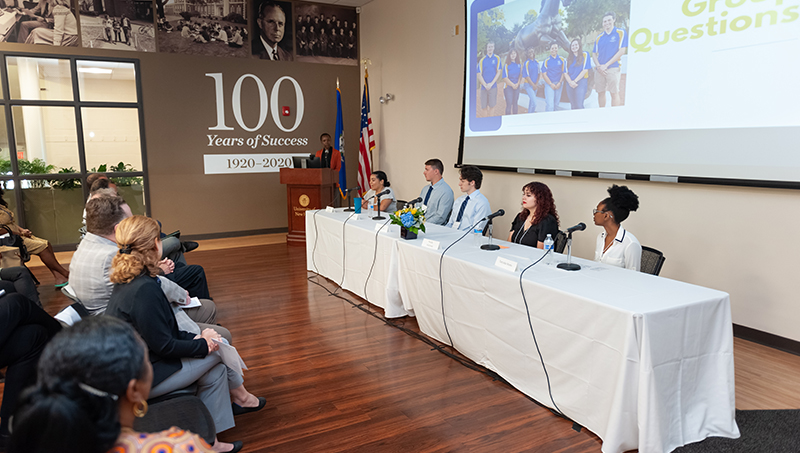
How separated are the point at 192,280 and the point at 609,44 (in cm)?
414

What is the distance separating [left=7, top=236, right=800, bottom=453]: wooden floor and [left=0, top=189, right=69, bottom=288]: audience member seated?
956mm

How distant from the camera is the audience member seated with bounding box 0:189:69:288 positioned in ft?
15.7

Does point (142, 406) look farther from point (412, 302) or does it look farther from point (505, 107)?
point (505, 107)

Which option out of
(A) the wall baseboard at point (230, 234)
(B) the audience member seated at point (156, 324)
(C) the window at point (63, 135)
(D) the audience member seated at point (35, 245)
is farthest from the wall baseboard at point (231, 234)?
(B) the audience member seated at point (156, 324)

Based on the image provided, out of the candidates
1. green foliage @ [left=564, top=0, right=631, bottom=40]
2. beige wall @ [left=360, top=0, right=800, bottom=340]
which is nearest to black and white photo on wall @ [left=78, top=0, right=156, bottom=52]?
beige wall @ [left=360, top=0, right=800, bottom=340]

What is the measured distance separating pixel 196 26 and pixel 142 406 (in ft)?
25.7

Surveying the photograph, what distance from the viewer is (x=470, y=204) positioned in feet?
16.0

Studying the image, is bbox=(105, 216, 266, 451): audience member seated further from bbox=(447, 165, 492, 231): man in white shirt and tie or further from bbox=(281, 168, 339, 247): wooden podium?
bbox=(281, 168, 339, 247): wooden podium

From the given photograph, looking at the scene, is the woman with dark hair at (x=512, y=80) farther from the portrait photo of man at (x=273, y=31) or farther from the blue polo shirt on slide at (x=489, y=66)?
the portrait photo of man at (x=273, y=31)

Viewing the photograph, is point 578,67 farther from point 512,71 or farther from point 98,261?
point 98,261

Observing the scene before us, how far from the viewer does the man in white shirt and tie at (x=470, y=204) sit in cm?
484

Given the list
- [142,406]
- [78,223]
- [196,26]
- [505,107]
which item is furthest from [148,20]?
[142,406]

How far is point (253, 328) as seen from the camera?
13.2 ft

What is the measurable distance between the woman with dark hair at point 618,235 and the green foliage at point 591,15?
1918 mm
